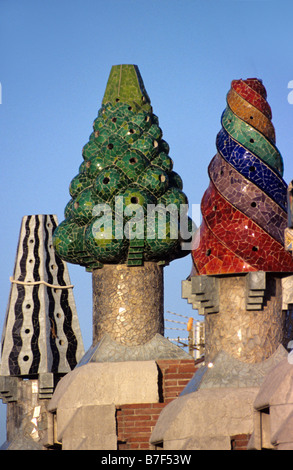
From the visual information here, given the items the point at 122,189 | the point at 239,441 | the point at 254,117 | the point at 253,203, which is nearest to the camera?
the point at 239,441

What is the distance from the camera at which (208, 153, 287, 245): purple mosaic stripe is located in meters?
13.1

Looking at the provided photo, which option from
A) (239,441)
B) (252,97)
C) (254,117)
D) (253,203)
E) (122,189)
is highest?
(252,97)

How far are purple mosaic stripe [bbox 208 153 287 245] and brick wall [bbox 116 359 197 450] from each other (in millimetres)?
2162

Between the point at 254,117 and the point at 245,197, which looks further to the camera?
the point at 254,117

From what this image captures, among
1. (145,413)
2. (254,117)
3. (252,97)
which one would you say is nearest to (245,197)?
(254,117)

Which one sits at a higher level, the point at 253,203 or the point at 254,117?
the point at 254,117

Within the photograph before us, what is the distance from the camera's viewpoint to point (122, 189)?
15.0m

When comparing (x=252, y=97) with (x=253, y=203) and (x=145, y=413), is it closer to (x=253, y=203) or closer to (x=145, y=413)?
(x=253, y=203)

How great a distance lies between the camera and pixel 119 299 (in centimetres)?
1486

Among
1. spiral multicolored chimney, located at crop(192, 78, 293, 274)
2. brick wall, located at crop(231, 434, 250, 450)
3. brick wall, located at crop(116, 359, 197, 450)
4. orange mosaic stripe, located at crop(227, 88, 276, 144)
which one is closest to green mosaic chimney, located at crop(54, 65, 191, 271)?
spiral multicolored chimney, located at crop(192, 78, 293, 274)

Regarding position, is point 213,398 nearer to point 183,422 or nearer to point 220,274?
point 183,422

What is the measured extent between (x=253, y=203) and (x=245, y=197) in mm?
114

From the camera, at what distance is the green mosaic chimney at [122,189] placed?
14.8 meters

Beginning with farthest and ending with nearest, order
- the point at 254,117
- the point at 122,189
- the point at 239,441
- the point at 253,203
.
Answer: the point at 122,189, the point at 254,117, the point at 253,203, the point at 239,441
